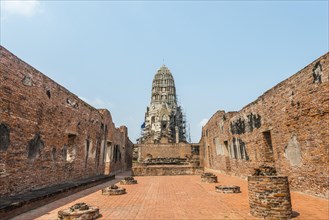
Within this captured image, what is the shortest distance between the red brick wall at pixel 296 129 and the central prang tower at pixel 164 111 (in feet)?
139

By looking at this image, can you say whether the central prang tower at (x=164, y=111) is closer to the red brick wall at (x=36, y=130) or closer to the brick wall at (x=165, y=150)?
the brick wall at (x=165, y=150)

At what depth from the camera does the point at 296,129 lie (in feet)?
25.6

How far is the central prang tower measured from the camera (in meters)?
57.6

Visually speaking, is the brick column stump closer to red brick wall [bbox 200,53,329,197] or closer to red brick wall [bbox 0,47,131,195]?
red brick wall [bbox 200,53,329,197]

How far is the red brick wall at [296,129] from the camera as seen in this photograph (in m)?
6.65

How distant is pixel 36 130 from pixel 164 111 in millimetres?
52207

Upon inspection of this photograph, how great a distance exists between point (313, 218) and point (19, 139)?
8419 mm

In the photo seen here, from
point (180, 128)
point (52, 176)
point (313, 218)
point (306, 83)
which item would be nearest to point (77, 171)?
point (52, 176)

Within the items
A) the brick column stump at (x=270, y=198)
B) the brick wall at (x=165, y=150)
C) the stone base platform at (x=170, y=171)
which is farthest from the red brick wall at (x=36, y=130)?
the brick wall at (x=165, y=150)

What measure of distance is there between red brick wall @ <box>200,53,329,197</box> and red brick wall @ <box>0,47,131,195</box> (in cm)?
967

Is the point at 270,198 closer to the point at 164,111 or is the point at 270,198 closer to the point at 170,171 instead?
the point at 170,171

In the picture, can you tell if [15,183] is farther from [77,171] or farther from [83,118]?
[83,118]

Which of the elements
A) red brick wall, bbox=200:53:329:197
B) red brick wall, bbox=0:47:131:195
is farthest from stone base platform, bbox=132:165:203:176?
Answer: red brick wall, bbox=0:47:131:195

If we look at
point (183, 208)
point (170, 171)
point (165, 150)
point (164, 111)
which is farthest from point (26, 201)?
point (164, 111)
